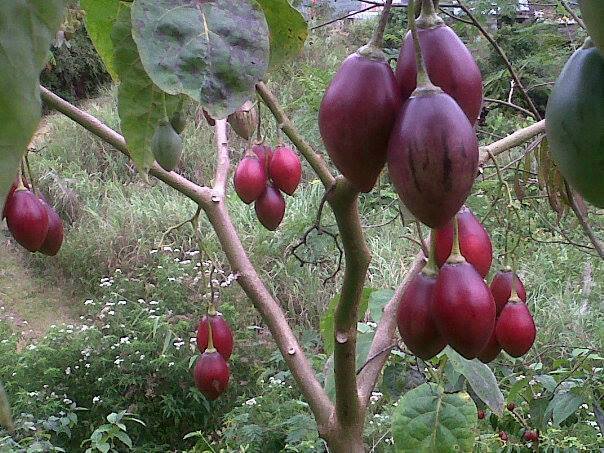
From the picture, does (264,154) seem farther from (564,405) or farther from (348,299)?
(564,405)

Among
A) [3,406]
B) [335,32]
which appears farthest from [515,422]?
[335,32]

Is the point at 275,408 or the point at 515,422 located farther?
the point at 275,408

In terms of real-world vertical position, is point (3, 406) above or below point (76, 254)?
below

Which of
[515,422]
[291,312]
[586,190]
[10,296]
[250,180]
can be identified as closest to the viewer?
[586,190]

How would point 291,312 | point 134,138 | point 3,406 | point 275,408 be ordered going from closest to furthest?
point 3,406
point 134,138
point 275,408
point 291,312

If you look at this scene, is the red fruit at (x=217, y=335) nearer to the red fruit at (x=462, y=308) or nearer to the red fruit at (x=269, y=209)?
the red fruit at (x=269, y=209)

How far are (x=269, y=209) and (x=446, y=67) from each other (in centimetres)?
68

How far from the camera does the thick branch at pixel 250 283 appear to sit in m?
0.71

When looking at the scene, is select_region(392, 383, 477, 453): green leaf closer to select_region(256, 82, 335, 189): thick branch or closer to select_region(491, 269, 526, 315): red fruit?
select_region(491, 269, 526, 315): red fruit

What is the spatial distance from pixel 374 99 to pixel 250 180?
2.26ft

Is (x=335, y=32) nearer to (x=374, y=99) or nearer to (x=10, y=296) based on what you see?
(x=10, y=296)

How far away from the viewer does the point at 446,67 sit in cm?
32

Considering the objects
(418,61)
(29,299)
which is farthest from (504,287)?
(29,299)

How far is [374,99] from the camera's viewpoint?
12.2 inches
